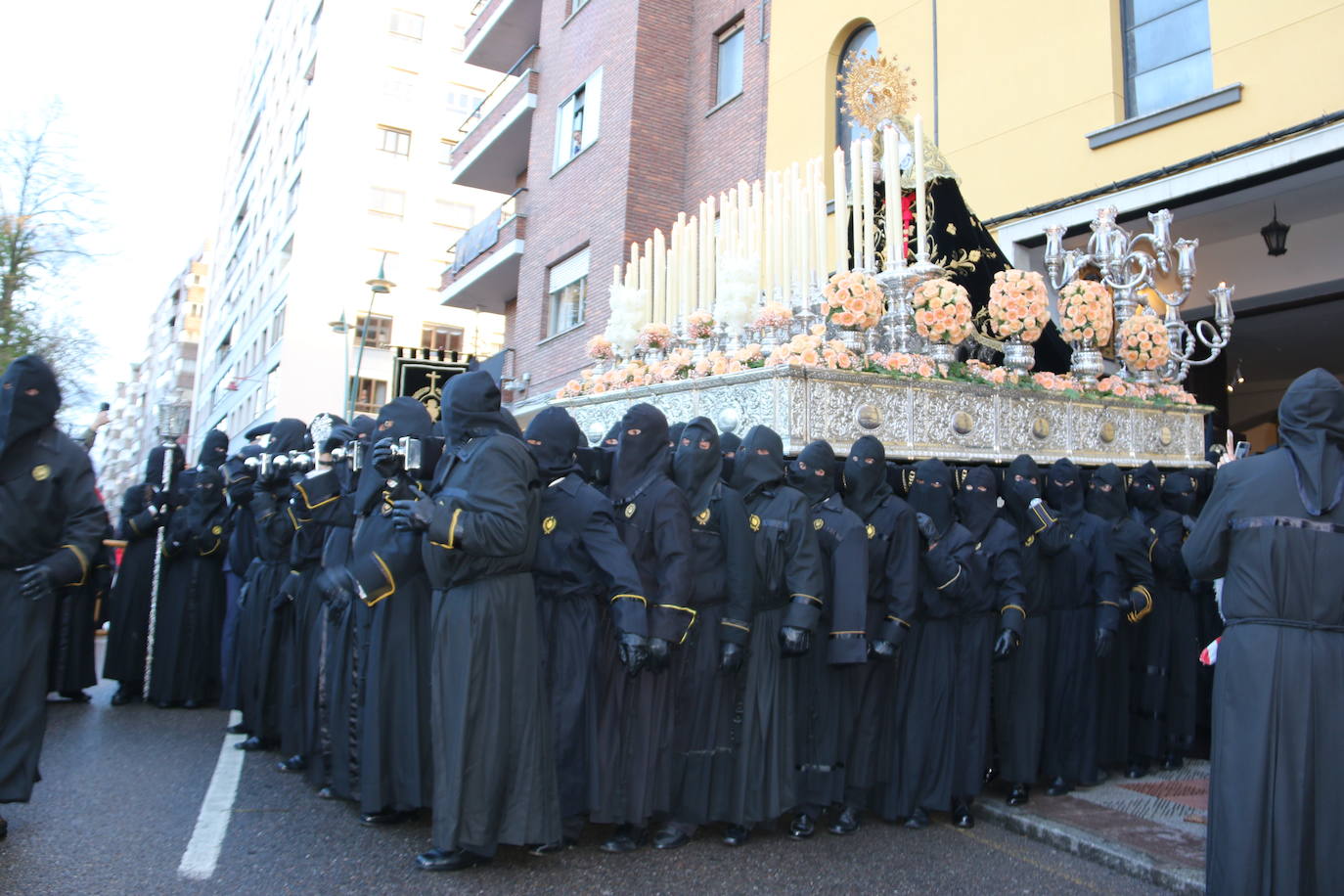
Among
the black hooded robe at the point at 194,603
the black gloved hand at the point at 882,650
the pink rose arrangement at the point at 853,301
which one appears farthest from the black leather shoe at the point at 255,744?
the pink rose arrangement at the point at 853,301

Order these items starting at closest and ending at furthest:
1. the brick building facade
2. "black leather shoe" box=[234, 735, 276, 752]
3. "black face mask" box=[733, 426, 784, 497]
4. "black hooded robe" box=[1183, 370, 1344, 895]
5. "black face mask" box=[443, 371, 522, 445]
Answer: "black hooded robe" box=[1183, 370, 1344, 895] < "black face mask" box=[443, 371, 522, 445] < "black face mask" box=[733, 426, 784, 497] < "black leather shoe" box=[234, 735, 276, 752] < the brick building facade

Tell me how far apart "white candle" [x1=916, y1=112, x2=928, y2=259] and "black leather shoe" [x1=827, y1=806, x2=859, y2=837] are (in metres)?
4.49

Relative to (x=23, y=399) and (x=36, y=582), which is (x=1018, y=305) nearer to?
(x=23, y=399)

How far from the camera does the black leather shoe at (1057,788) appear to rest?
632 cm

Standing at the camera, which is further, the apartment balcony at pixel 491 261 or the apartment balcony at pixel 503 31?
the apartment balcony at pixel 503 31

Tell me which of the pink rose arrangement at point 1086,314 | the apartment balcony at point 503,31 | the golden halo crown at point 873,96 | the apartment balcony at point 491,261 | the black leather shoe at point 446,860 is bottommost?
the black leather shoe at point 446,860

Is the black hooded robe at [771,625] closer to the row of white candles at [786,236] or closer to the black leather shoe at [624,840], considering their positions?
the black leather shoe at [624,840]

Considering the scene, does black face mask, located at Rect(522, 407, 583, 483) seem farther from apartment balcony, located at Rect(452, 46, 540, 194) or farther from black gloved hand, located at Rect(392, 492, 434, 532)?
apartment balcony, located at Rect(452, 46, 540, 194)

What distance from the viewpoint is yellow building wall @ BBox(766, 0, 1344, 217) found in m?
9.11

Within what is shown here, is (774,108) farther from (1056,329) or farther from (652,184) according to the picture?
(1056,329)

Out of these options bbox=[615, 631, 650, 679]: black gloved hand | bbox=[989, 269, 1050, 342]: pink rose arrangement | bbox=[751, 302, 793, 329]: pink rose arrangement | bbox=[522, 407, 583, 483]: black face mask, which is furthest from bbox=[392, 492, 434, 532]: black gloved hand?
bbox=[989, 269, 1050, 342]: pink rose arrangement

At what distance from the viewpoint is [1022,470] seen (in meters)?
6.66

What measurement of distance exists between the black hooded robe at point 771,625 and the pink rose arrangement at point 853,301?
2.20 meters

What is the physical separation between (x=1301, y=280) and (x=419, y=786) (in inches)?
418
